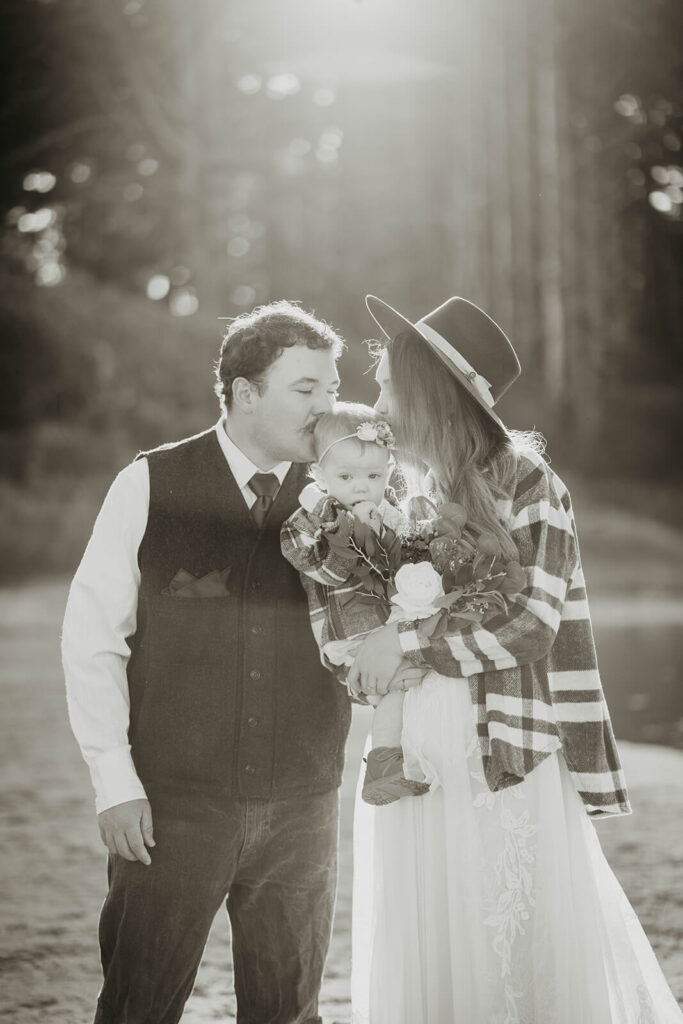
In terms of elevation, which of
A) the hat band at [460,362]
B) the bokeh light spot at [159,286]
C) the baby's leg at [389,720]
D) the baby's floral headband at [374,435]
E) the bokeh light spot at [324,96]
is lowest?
the baby's leg at [389,720]

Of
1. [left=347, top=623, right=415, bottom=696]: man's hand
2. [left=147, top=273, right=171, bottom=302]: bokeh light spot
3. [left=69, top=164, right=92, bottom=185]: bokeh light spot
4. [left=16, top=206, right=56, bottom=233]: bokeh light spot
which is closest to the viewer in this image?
[left=347, top=623, right=415, bottom=696]: man's hand

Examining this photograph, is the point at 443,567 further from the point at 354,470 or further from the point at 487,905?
the point at 487,905

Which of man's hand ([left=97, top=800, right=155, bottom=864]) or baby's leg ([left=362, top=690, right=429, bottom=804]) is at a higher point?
baby's leg ([left=362, top=690, right=429, bottom=804])

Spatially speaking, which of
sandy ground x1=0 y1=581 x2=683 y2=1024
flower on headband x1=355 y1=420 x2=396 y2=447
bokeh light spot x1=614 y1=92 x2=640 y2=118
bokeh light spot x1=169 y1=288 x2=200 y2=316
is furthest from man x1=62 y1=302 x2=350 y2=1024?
bokeh light spot x1=169 y1=288 x2=200 y2=316

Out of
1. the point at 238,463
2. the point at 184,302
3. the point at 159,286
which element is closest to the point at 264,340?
the point at 238,463

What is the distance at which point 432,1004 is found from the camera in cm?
280

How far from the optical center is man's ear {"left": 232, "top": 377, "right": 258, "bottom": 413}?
10.4 feet

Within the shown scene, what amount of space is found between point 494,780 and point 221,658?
2.52ft

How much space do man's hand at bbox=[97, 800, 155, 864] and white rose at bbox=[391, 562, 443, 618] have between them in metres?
0.85

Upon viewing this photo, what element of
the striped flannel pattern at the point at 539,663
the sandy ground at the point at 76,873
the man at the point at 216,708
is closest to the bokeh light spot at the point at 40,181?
the sandy ground at the point at 76,873

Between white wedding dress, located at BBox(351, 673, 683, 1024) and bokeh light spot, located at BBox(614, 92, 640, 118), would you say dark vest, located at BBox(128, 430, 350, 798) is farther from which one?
bokeh light spot, located at BBox(614, 92, 640, 118)

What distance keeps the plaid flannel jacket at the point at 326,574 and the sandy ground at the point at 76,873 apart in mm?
1715

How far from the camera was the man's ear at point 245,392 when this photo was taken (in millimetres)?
3174

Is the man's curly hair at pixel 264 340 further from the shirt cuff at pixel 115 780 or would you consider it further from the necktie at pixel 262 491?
the shirt cuff at pixel 115 780
